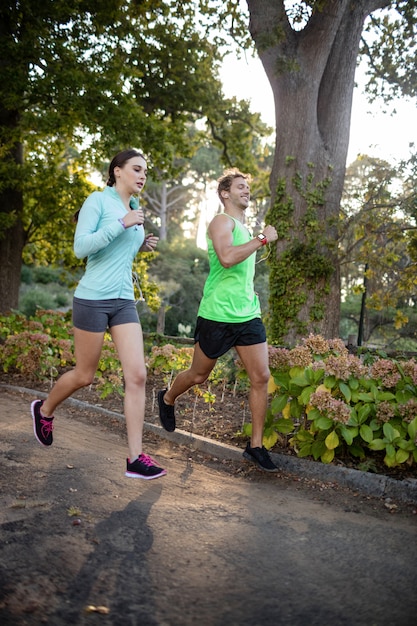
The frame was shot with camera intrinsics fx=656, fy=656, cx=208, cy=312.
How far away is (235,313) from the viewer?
4.96 meters

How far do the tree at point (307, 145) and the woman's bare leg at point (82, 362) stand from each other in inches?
278

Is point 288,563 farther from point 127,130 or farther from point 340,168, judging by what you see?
point 127,130

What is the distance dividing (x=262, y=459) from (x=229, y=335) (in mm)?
992

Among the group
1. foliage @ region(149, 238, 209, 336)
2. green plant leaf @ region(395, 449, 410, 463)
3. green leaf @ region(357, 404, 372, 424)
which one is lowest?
green plant leaf @ region(395, 449, 410, 463)

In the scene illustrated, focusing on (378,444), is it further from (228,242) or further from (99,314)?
(99,314)

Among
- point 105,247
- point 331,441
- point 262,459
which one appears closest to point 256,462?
point 262,459

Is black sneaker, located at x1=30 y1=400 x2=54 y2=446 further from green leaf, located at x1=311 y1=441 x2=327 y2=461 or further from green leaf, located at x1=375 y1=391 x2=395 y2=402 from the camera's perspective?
green leaf, located at x1=375 y1=391 x2=395 y2=402

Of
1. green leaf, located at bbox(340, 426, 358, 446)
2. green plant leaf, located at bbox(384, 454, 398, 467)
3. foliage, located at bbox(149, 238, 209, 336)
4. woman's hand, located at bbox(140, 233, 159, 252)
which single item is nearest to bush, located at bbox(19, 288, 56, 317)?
foliage, located at bbox(149, 238, 209, 336)

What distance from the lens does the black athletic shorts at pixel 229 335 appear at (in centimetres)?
498

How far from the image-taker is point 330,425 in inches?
194

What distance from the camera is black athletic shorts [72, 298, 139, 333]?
4.32 metres

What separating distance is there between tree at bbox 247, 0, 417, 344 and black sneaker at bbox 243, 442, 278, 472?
246 inches

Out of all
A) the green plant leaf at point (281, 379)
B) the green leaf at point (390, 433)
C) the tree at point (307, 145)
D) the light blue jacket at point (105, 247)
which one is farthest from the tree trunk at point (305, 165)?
the light blue jacket at point (105, 247)

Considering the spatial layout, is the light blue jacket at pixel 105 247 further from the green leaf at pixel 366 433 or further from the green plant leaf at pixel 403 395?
the green plant leaf at pixel 403 395
